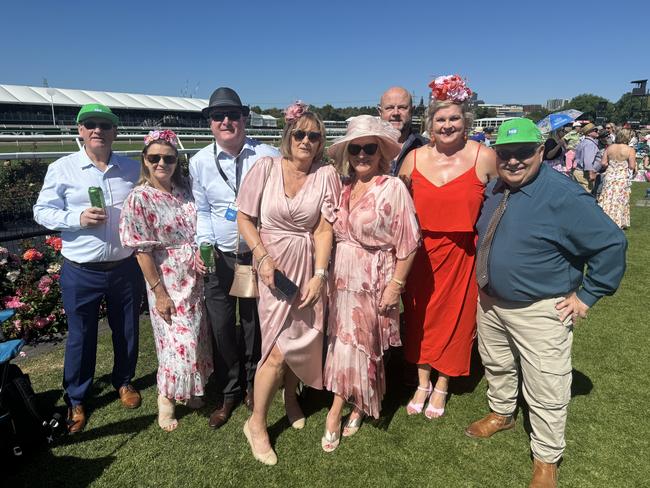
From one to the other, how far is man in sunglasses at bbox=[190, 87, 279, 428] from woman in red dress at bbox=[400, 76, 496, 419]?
1.24m

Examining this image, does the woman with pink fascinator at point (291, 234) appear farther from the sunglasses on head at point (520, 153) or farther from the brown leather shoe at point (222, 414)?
the sunglasses on head at point (520, 153)

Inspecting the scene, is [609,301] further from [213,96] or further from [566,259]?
[213,96]

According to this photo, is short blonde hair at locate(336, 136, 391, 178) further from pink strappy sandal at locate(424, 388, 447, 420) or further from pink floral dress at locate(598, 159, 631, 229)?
pink floral dress at locate(598, 159, 631, 229)

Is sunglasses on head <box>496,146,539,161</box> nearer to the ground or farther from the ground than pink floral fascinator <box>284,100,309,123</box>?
nearer to the ground

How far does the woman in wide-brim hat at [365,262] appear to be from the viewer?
8.65 feet

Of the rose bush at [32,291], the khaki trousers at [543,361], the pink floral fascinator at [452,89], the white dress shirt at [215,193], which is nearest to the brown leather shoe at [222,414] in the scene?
the white dress shirt at [215,193]

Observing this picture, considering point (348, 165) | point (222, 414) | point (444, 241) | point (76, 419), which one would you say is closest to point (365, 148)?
point (348, 165)

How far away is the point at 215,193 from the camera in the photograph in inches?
117

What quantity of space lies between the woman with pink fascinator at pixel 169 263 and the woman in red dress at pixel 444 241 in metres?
1.67

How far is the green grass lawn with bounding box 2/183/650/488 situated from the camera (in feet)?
8.94

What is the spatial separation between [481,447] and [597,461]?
76 cm

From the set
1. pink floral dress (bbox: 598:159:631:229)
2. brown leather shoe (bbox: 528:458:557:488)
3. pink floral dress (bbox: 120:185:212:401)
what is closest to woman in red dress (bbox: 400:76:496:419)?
brown leather shoe (bbox: 528:458:557:488)

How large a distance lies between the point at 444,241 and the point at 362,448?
1637 millimetres

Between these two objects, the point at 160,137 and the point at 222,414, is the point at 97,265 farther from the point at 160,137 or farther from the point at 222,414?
the point at 222,414
